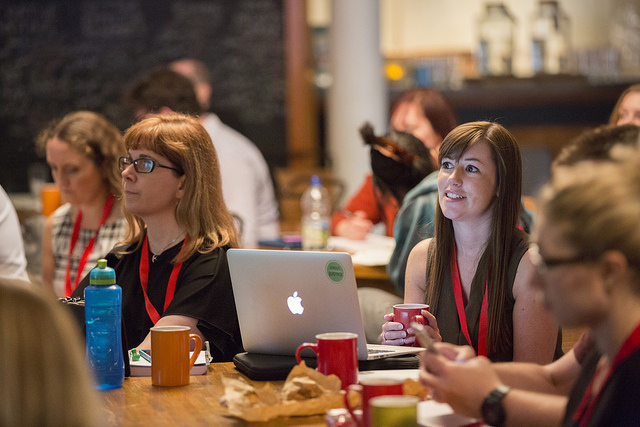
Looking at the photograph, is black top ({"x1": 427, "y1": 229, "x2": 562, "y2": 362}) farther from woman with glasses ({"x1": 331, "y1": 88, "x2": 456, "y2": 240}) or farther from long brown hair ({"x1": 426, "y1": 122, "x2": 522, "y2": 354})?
woman with glasses ({"x1": 331, "y1": 88, "x2": 456, "y2": 240})

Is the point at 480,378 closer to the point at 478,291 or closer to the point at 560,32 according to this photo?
the point at 478,291

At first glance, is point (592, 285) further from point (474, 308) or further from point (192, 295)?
point (192, 295)

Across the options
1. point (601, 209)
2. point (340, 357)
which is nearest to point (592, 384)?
point (601, 209)

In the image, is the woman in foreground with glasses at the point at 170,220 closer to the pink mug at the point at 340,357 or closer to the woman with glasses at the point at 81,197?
the pink mug at the point at 340,357

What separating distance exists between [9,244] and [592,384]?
2462mm

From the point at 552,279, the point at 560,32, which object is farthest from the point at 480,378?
the point at 560,32

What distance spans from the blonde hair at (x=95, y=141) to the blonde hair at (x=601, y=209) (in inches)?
103

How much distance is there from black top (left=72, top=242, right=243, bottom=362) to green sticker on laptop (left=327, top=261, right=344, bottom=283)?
2.08 ft

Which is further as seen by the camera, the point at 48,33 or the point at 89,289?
the point at 48,33

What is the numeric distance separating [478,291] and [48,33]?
601 cm

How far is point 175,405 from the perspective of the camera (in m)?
1.86

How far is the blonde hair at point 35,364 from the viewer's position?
114cm

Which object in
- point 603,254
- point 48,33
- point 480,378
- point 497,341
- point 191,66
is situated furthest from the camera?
point 48,33

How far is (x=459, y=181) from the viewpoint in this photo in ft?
7.92
